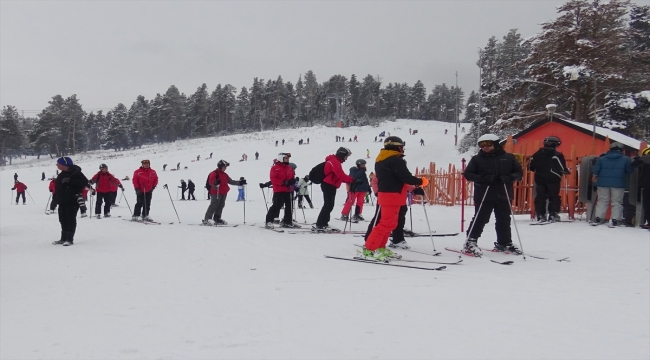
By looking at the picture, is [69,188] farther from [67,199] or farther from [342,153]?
[342,153]

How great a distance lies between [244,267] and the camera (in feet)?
19.8

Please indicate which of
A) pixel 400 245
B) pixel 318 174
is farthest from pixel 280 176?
pixel 400 245

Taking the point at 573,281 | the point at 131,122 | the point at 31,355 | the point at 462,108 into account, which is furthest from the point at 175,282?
the point at 462,108

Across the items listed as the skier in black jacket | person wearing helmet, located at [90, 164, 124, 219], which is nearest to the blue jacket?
the skier in black jacket

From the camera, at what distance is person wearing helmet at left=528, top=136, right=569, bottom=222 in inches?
380

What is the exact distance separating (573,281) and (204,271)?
4436 millimetres

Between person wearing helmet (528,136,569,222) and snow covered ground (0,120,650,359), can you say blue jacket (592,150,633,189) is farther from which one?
snow covered ground (0,120,650,359)

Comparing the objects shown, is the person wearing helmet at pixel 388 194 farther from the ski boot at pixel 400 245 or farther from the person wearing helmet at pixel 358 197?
the person wearing helmet at pixel 358 197

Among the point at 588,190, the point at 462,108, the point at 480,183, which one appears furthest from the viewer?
the point at 462,108

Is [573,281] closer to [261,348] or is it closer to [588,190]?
[261,348]

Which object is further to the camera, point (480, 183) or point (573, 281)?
point (480, 183)

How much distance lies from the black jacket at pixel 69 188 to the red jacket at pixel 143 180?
3879mm

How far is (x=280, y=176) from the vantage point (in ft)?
35.3

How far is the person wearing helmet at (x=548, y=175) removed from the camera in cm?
966
